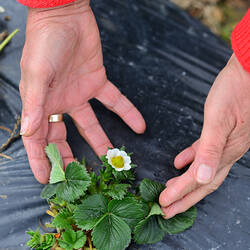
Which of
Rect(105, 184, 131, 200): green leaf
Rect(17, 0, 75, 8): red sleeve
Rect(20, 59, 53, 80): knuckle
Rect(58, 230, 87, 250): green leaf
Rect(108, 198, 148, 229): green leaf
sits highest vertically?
Rect(17, 0, 75, 8): red sleeve

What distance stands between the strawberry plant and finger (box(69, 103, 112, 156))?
0.16m

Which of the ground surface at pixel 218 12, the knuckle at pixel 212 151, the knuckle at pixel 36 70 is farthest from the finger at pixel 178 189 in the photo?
the ground surface at pixel 218 12

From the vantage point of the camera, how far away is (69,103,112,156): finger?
1446 mm

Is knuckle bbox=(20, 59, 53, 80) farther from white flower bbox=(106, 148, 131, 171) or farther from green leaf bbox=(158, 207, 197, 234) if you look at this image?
green leaf bbox=(158, 207, 197, 234)

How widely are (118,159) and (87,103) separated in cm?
38

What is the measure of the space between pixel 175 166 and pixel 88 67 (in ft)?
1.93

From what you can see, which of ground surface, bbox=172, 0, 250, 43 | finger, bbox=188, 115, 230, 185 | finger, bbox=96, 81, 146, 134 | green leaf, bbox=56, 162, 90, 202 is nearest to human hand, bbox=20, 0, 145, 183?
finger, bbox=96, 81, 146, 134

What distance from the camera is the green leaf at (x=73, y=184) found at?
47.6 inches

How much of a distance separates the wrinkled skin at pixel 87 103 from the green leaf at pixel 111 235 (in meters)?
0.17

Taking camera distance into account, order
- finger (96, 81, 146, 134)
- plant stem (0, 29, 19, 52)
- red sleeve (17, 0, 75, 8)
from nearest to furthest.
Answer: red sleeve (17, 0, 75, 8), finger (96, 81, 146, 134), plant stem (0, 29, 19, 52)

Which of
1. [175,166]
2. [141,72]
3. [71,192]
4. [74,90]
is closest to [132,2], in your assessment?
[141,72]

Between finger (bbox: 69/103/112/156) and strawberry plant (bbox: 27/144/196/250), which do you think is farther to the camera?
finger (bbox: 69/103/112/156)

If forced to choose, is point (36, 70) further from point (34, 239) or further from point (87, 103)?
point (34, 239)

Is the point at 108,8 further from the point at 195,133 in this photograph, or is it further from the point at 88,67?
the point at 195,133
